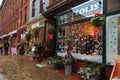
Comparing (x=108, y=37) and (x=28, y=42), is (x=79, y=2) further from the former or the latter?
(x=28, y=42)

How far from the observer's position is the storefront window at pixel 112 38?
8570 mm

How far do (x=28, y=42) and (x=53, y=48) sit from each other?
5041 mm

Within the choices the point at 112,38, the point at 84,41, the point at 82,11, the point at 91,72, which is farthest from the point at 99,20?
the point at 82,11

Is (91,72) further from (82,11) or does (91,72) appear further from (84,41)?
(82,11)

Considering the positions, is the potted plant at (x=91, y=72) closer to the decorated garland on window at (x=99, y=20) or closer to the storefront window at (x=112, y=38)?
the storefront window at (x=112, y=38)

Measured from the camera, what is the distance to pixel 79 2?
1152 cm

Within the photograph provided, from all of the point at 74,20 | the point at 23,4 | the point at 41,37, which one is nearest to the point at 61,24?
the point at 74,20

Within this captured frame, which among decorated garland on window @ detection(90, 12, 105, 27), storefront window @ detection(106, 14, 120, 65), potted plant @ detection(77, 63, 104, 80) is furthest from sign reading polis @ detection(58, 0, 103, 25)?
potted plant @ detection(77, 63, 104, 80)

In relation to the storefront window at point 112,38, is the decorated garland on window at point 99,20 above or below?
above

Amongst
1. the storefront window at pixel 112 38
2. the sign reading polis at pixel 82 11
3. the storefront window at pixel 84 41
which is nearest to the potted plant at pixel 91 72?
the storefront window at pixel 112 38

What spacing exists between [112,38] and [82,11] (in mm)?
2908

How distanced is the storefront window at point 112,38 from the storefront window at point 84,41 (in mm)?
606

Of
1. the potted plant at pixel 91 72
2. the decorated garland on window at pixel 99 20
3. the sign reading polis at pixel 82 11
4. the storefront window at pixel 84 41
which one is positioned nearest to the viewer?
the decorated garland on window at pixel 99 20

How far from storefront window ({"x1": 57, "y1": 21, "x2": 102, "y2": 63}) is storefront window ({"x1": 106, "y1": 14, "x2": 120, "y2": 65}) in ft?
1.99
